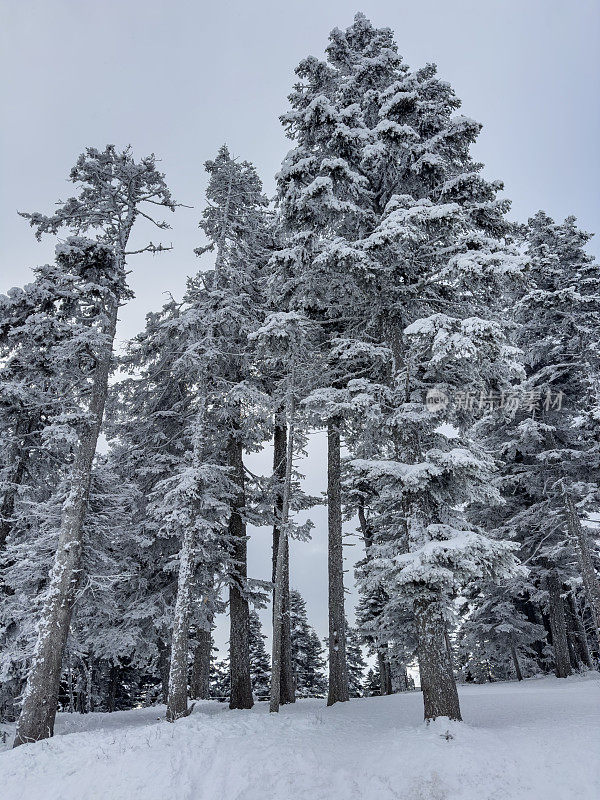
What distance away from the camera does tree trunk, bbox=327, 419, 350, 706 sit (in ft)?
46.3

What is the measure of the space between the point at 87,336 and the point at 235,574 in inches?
335

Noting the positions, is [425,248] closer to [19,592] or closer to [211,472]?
[211,472]

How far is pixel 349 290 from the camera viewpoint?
12.0 meters

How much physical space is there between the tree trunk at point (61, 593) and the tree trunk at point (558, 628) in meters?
19.4

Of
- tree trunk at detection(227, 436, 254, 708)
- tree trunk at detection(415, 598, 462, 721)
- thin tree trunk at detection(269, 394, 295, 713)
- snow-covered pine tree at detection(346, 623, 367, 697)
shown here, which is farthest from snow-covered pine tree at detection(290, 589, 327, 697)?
tree trunk at detection(415, 598, 462, 721)

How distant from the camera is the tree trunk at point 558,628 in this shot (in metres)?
19.8

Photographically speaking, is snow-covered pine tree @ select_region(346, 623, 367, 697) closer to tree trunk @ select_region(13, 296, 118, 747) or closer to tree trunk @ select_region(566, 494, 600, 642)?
tree trunk @ select_region(566, 494, 600, 642)

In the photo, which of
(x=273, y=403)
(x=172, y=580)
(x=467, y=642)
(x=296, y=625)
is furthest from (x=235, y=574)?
(x=296, y=625)

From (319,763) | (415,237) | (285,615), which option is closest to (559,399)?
(415,237)

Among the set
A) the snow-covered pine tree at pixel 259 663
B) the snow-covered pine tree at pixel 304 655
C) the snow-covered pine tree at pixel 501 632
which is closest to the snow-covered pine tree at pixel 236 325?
A: the snow-covered pine tree at pixel 501 632

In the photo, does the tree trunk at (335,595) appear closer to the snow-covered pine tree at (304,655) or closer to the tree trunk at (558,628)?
the tree trunk at (558,628)

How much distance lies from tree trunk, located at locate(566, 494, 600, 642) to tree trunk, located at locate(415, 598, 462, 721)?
10529 mm

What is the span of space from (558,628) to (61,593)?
19841mm

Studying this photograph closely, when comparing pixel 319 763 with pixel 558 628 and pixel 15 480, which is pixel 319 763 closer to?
pixel 15 480
